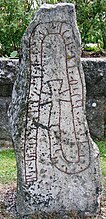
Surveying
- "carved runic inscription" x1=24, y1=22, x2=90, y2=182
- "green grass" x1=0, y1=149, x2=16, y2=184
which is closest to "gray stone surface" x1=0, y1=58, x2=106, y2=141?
"green grass" x1=0, y1=149, x2=16, y2=184

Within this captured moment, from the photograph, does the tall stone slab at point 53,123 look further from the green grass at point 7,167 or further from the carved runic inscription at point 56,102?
the green grass at point 7,167

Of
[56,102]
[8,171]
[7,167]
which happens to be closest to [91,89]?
[7,167]

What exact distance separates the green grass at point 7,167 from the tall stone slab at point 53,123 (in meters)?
0.93

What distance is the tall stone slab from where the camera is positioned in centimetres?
394

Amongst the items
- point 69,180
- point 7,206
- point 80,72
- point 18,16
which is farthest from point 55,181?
point 18,16

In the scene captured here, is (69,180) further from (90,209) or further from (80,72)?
(80,72)

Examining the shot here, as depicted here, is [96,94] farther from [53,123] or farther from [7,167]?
[53,123]

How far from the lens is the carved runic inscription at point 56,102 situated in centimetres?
394

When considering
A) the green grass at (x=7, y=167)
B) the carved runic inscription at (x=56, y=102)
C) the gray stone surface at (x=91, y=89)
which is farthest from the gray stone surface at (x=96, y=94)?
the carved runic inscription at (x=56, y=102)

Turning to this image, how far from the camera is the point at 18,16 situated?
22.4ft

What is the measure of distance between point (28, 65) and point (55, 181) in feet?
2.79

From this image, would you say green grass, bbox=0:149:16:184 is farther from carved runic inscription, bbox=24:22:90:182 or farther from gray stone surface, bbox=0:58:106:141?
carved runic inscription, bbox=24:22:90:182

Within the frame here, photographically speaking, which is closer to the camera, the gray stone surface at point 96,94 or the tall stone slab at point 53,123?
the tall stone slab at point 53,123

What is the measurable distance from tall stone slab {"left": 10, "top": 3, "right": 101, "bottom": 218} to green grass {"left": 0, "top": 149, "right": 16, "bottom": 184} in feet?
3.06
